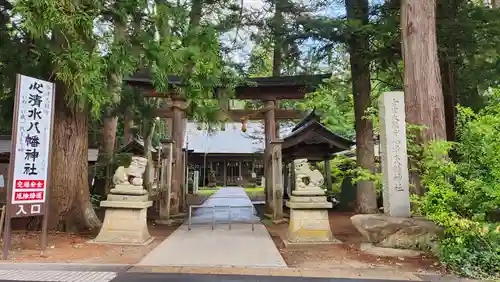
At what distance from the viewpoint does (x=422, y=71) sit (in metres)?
7.84

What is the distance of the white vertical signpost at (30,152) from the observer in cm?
641

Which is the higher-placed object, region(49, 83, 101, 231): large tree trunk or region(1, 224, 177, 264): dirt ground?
region(49, 83, 101, 231): large tree trunk

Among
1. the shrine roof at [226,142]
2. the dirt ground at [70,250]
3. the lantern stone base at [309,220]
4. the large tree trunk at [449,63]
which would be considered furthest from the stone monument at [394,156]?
the shrine roof at [226,142]

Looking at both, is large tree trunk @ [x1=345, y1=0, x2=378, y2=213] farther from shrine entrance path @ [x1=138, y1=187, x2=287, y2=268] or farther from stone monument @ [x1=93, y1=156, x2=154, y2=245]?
stone monument @ [x1=93, y1=156, x2=154, y2=245]

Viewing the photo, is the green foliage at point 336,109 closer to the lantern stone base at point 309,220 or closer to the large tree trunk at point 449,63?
the large tree trunk at point 449,63

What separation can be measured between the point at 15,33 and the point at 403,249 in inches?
395

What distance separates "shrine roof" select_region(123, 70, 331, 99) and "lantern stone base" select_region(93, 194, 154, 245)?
537cm

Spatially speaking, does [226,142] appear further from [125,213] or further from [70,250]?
[70,250]

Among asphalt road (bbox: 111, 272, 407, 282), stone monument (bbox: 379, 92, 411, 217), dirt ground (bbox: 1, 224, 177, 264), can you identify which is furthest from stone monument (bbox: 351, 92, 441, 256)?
dirt ground (bbox: 1, 224, 177, 264)

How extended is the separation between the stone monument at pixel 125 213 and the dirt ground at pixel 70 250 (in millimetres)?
331

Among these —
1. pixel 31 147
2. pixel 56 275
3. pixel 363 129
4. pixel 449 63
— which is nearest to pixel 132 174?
pixel 31 147

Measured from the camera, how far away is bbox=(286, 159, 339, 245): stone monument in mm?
8297

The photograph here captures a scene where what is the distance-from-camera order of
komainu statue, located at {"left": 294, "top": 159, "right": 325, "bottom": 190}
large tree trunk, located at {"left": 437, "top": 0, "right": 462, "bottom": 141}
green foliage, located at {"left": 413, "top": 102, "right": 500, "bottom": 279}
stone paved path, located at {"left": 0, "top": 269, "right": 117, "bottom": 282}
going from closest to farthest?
stone paved path, located at {"left": 0, "top": 269, "right": 117, "bottom": 282} < green foliage, located at {"left": 413, "top": 102, "right": 500, "bottom": 279} < komainu statue, located at {"left": 294, "top": 159, "right": 325, "bottom": 190} < large tree trunk, located at {"left": 437, "top": 0, "right": 462, "bottom": 141}

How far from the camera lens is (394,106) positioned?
7348 mm
